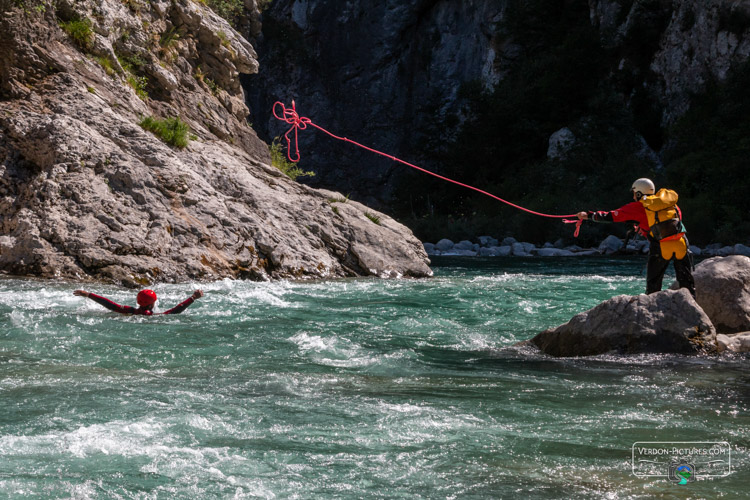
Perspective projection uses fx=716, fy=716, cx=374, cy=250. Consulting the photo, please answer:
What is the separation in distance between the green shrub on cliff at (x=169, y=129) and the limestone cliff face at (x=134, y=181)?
15cm

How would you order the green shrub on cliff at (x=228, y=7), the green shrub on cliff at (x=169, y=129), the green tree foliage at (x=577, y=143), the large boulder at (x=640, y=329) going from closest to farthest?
the large boulder at (x=640, y=329), the green shrub on cliff at (x=169, y=129), the green shrub on cliff at (x=228, y=7), the green tree foliage at (x=577, y=143)

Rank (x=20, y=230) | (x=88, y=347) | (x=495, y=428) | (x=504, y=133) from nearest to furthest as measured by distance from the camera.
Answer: (x=495, y=428), (x=88, y=347), (x=20, y=230), (x=504, y=133)

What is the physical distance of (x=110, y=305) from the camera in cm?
727

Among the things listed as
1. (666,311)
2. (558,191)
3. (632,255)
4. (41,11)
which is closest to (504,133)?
(558,191)

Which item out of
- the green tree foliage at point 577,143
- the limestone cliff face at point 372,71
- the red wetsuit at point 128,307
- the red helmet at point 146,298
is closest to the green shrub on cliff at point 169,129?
the red wetsuit at point 128,307

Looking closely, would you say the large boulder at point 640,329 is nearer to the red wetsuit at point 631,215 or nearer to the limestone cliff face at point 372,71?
the red wetsuit at point 631,215

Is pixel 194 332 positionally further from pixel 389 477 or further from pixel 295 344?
pixel 389 477

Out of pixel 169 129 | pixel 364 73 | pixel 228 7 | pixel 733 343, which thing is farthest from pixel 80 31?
pixel 364 73

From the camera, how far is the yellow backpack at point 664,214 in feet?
23.4

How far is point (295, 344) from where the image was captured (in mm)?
6684

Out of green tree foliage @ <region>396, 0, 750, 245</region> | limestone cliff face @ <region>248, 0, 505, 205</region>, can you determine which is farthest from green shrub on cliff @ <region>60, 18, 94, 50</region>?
limestone cliff face @ <region>248, 0, 505, 205</region>

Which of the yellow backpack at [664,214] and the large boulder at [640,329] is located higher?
the yellow backpack at [664,214]

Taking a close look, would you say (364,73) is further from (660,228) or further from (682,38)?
(660,228)

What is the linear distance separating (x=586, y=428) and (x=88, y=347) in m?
4.21
